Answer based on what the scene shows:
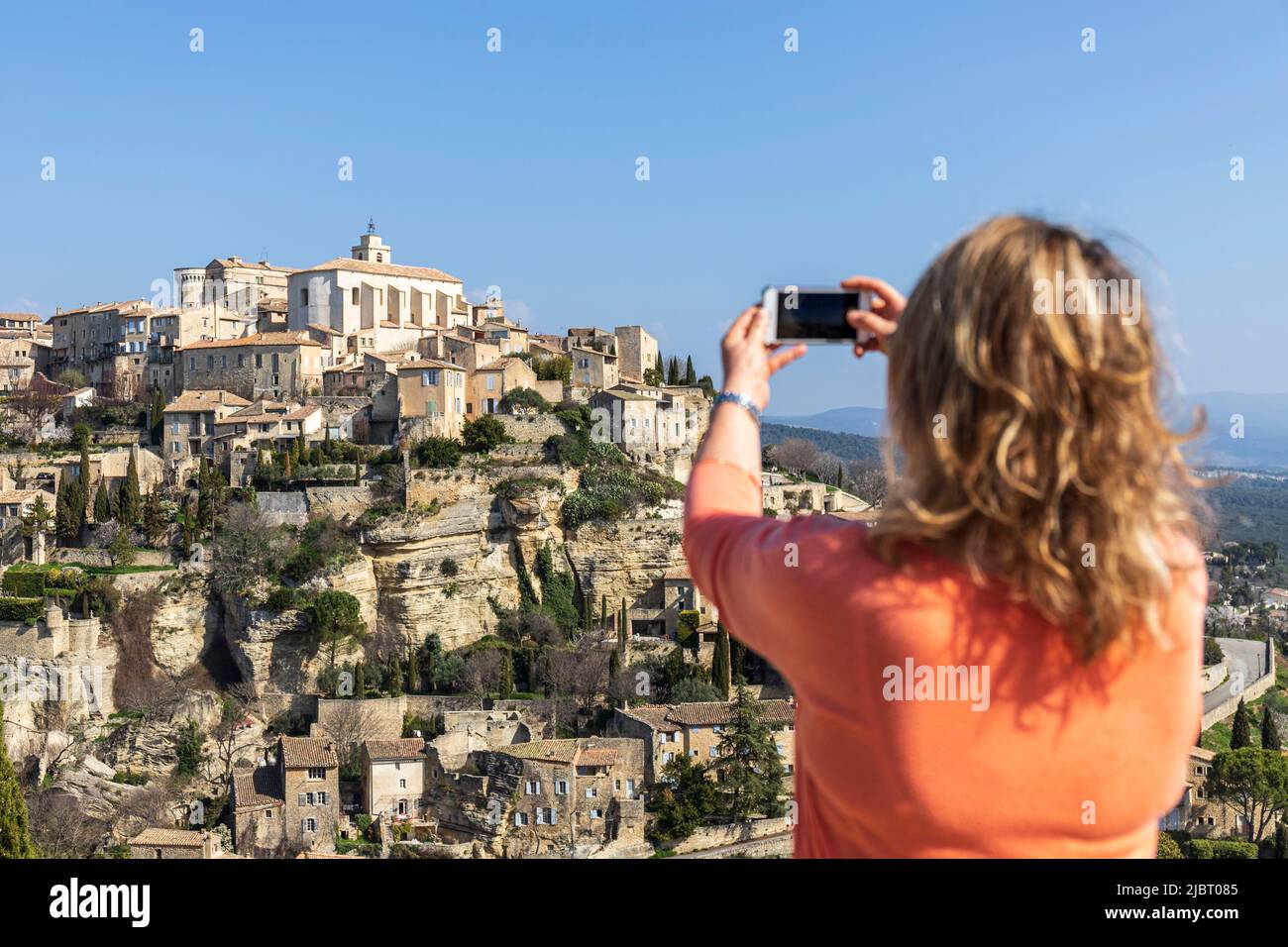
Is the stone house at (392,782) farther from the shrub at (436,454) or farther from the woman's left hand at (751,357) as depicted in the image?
the woman's left hand at (751,357)

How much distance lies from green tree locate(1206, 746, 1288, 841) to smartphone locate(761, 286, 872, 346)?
24.0 meters

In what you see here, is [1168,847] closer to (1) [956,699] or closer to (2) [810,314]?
(2) [810,314]

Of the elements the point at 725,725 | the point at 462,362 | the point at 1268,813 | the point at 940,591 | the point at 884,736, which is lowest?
the point at 1268,813

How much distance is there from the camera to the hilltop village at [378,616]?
72.1 feet

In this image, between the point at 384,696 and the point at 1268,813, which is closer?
the point at 1268,813

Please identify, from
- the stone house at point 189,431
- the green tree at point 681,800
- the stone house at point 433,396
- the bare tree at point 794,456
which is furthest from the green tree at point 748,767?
the bare tree at point 794,456

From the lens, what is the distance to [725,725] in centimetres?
2305

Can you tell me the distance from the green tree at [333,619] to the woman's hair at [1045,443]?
86.9ft

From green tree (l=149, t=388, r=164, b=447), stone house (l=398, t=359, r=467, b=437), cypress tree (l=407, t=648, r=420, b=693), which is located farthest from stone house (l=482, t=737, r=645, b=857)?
green tree (l=149, t=388, r=164, b=447)
